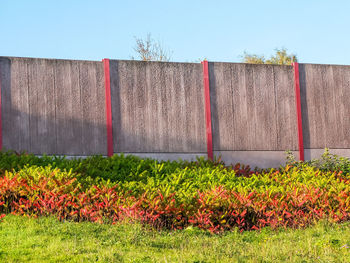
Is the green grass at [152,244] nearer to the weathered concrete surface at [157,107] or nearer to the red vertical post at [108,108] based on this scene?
the red vertical post at [108,108]

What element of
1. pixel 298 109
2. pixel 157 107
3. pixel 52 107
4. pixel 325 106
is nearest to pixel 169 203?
pixel 157 107

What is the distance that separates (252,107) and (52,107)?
17.4ft

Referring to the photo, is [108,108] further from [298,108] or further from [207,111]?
[298,108]

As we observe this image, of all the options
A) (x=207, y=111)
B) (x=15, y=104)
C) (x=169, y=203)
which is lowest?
(x=169, y=203)

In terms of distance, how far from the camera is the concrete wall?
459 inches

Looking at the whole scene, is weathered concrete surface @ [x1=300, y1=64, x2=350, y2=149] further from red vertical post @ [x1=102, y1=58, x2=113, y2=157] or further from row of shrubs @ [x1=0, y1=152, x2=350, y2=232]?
red vertical post @ [x1=102, y1=58, x2=113, y2=157]

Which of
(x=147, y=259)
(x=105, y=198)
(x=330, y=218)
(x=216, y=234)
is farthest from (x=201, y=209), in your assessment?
(x=147, y=259)

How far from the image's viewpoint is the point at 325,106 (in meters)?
13.9

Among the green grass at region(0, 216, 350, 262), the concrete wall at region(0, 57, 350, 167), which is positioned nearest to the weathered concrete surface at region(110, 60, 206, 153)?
the concrete wall at region(0, 57, 350, 167)

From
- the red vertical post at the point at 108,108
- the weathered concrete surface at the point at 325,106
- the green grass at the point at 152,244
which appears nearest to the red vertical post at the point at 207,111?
the red vertical post at the point at 108,108

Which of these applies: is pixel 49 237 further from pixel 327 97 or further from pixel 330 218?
pixel 327 97

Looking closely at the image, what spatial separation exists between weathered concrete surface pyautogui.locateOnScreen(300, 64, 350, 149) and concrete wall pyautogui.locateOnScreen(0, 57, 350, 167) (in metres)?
0.03

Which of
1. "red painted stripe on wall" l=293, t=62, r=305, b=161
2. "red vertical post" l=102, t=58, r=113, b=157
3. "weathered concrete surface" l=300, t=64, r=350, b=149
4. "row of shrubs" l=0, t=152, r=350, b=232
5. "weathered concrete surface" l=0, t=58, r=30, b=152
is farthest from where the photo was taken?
"weathered concrete surface" l=300, t=64, r=350, b=149

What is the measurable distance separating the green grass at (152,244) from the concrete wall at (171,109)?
505 centimetres
